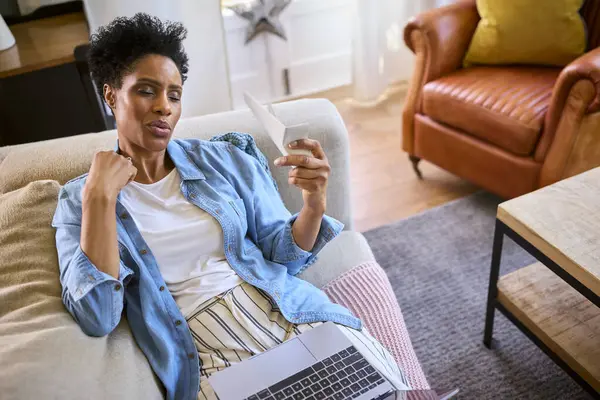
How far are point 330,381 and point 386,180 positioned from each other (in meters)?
1.62

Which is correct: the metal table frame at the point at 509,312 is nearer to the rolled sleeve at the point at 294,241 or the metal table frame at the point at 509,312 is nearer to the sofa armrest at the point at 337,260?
the sofa armrest at the point at 337,260

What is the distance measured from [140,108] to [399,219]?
54.2 inches

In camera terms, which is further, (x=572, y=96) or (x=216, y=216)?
(x=572, y=96)

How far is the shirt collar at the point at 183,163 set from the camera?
1.22 m

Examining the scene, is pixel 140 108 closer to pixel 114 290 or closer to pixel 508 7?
pixel 114 290

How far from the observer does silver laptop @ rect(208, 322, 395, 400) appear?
1.01m

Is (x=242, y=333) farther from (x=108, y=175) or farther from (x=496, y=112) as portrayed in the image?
(x=496, y=112)

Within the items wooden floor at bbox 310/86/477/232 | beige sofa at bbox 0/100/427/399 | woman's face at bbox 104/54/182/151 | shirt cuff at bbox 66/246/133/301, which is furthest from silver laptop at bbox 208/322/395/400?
wooden floor at bbox 310/86/477/232

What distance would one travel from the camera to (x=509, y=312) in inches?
62.8

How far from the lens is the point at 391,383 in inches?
40.6

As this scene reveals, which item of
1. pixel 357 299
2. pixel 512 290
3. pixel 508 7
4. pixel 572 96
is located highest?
pixel 508 7

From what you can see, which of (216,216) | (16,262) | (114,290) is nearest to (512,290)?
(216,216)

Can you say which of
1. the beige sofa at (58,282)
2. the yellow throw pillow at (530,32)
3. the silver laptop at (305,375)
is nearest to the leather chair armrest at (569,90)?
the yellow throw pillow at (530,32)

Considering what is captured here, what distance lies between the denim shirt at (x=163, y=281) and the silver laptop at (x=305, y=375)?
0.07 meters
